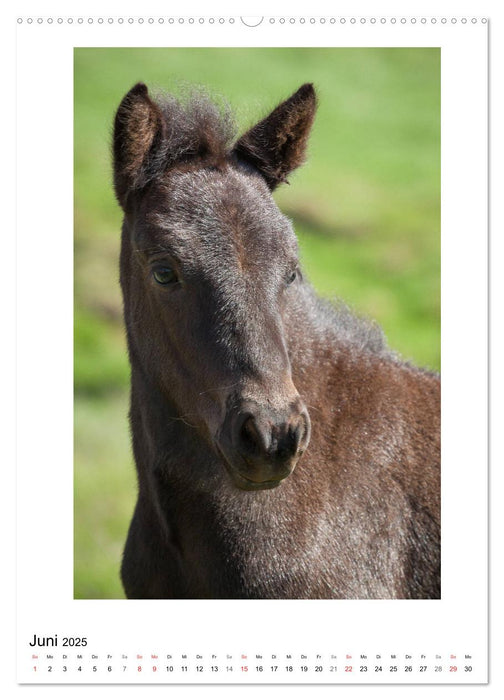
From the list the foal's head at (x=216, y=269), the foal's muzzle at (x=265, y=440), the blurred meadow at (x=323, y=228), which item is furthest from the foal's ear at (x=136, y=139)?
the blurred meadow at (x=323, y=228)

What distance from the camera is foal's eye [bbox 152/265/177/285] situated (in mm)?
4096

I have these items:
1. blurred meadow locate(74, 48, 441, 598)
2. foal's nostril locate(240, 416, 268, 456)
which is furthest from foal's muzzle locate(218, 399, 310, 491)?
blurred meadow locate(74, 48, 441, 598)

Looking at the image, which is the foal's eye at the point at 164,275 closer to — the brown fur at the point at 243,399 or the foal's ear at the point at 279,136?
the brown fur at the point at 243,399

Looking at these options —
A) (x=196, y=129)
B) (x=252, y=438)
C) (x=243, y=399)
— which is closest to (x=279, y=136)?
(x=196, y=129)

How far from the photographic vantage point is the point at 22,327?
442 cm

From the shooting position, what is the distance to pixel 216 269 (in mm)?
3943

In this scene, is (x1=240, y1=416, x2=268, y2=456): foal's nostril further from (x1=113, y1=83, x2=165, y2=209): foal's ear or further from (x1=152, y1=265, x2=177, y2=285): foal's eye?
(x1=113, y1=83, x2=165, y2=209): foal's ear

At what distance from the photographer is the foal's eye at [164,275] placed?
410cm

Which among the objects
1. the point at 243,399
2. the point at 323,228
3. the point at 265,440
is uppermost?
the point at 323,228

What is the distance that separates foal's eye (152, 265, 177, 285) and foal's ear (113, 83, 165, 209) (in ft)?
1.86

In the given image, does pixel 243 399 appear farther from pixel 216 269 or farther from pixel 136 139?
pixel 136 139

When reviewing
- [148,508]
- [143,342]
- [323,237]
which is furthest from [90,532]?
[323,237]

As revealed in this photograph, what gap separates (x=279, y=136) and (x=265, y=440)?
1.85 metres
